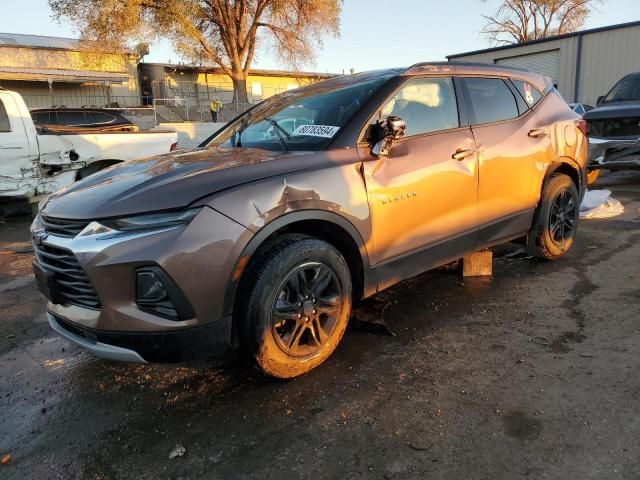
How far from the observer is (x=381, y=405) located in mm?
2641

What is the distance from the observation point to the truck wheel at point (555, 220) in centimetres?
448

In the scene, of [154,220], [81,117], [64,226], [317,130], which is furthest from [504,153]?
[81,117]

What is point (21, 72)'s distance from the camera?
25422mm

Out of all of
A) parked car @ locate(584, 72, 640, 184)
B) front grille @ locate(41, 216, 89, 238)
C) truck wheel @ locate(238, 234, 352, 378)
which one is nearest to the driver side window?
truck wheel @ locate(238, 234, 352, 378)

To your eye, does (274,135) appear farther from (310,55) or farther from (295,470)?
(310,55)

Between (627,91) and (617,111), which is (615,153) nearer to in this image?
(617,111)

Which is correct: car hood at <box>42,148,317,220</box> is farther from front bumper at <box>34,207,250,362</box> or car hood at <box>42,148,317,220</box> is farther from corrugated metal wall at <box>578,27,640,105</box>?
Answer: corrugated metal wall at <box>578,27,640,105</box>

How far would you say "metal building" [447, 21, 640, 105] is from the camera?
19622mm

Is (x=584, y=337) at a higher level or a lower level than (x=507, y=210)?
lower

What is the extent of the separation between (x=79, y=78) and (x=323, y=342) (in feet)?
96.1

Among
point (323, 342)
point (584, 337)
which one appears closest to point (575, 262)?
point (584, 337)

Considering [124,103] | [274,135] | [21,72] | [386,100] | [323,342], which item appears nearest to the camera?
[323,342]

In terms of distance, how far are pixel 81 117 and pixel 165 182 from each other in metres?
9.75

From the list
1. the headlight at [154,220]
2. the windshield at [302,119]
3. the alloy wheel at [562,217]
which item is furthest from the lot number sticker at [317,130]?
the alloy wheel at [562,217]
